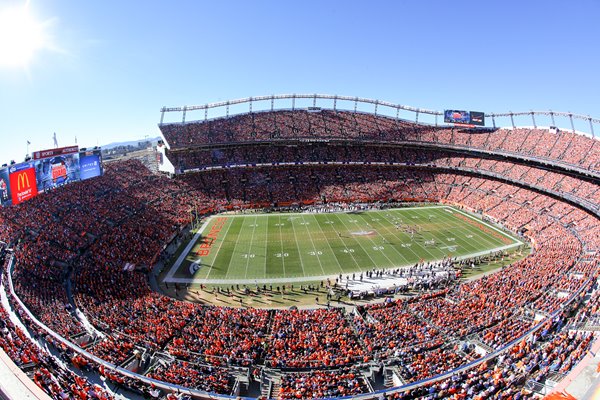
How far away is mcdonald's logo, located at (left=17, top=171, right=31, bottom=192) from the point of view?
3038 centimetres

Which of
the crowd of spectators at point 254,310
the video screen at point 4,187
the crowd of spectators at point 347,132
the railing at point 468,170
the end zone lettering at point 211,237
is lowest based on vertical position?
the end zone lettering at point 211,237

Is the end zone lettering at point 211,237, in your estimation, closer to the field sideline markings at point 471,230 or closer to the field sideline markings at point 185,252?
the field sideline markings at point 185,252

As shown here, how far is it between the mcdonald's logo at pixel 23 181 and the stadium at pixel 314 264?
237 mm

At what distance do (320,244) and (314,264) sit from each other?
15.7 feet

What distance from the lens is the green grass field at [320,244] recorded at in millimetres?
30094

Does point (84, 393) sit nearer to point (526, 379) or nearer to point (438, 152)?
point (526, 379)

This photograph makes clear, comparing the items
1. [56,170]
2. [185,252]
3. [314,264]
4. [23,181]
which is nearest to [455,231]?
[314,264]

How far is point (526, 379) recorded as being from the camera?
11703 mm

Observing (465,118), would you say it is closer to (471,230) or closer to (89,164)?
(471,230)

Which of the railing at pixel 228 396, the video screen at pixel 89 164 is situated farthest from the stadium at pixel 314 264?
the video screen at pixel 89 164

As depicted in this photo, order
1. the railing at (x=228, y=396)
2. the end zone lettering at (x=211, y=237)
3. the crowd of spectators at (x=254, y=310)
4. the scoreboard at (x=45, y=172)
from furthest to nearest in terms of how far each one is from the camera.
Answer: the end zone lettering at (x=211, y=237) → the scoreboard at (x=45, y=172) → the crowd of spectators at (x=254, y=310) → the railing at (x=228, y=396)

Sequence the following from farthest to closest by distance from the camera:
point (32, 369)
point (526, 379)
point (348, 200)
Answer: point (348, 200) < point (32, 369) < point (526, 379)

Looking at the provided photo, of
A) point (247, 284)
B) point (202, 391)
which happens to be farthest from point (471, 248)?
point (202, 391)

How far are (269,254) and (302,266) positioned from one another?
166 inches
